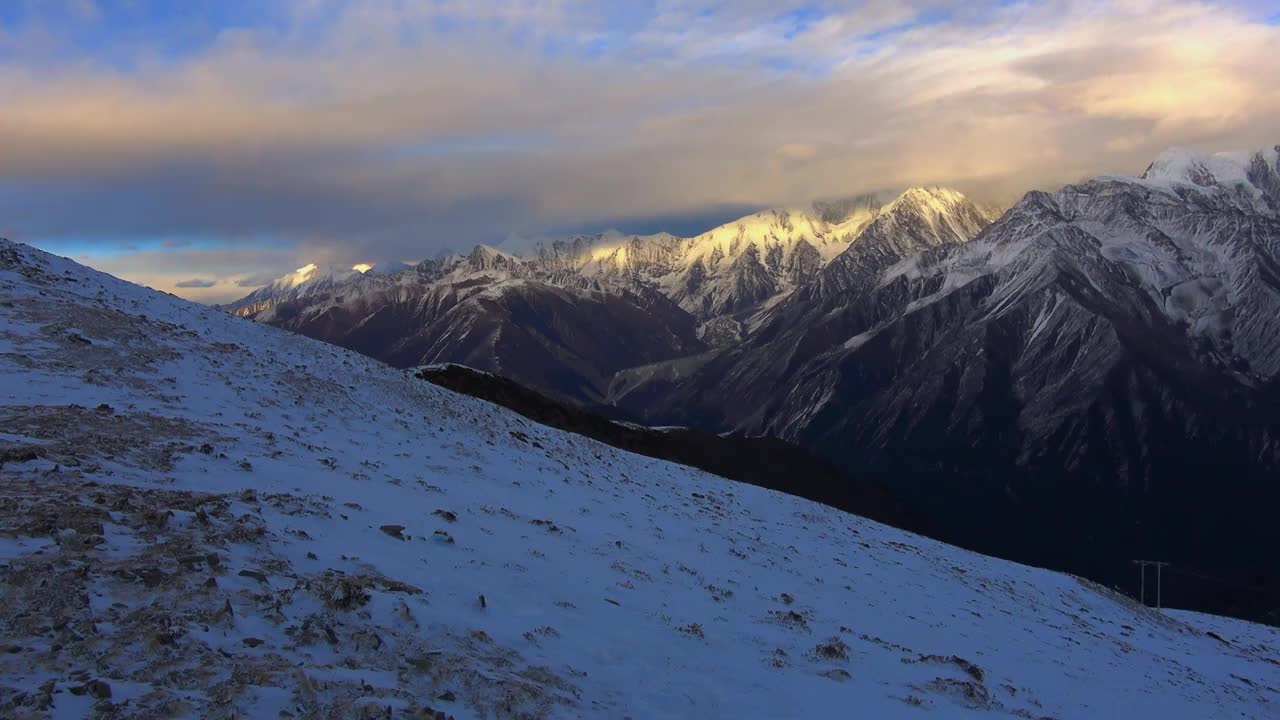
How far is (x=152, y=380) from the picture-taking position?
31.8m

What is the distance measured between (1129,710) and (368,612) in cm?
2094

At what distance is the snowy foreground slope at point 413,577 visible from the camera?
13094 millimetres

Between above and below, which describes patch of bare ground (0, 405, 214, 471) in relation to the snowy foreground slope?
above

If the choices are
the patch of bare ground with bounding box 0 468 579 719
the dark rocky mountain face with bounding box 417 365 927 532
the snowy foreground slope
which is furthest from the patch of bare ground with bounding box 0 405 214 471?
the dark rocky mountain face with bounding box 417 365 927 532

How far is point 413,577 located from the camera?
58.8 feet

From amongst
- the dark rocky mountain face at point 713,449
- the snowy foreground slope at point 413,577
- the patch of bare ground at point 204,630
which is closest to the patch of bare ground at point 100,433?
the snowy foreground slope at point 413,577

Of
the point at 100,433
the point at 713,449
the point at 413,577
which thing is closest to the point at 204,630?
the point at 413,577

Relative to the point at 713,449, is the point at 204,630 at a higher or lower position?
higher

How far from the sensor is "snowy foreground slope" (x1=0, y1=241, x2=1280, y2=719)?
43.0ft

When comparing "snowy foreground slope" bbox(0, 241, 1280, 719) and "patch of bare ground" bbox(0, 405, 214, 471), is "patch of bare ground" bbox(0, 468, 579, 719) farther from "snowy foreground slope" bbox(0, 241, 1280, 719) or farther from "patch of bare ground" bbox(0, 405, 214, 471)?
"patch of bare ground" bbox(0, 405, 214, 471)

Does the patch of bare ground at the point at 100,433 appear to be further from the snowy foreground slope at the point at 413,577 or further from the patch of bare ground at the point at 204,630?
the patch of bare ground at the point at 204,630

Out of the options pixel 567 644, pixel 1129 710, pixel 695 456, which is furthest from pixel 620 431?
pixel 567 644

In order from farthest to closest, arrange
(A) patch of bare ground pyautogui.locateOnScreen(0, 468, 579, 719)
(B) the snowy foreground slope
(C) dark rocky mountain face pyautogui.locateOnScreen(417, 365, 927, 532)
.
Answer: (C) dark rocky mountain face pyautogui.locateOnScreen(417, 365, 927, 532), (B) the snowy foreground slope, (A) patch of bare ground pyautogui.locateOnScreen(0, 468, 579, 719)

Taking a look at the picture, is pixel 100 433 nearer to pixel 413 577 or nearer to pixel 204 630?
pixel 413 577
